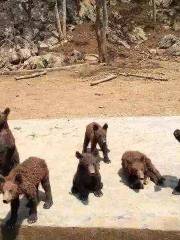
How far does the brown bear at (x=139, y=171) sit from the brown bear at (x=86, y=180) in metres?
0.61

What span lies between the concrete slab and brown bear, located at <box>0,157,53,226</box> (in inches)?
6.9

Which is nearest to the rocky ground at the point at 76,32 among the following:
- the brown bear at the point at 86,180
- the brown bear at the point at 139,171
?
the brown bear at the point at 139,171

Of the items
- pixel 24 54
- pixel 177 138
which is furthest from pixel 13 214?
pixel 24 54

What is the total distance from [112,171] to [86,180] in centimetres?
116

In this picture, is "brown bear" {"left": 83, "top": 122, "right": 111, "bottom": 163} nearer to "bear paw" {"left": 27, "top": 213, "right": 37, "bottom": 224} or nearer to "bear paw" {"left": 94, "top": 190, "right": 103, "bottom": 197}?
"bear paw" {"left": 94, "top": 190, "right": 103, "bottom": 197}

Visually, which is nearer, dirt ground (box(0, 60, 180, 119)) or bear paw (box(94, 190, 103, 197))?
bear paw (box(94, 190, 103, 197))

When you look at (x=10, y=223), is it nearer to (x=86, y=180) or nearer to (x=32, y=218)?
(x=32, y=218)

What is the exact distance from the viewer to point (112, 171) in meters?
9.17

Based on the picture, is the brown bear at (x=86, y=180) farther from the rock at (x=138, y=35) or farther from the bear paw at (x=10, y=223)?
the rock at (x=138, y=35)

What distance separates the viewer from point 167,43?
93.1ft

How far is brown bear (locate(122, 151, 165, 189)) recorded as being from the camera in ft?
27.3

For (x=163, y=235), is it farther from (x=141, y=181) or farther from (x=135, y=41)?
(x=135, y=41)

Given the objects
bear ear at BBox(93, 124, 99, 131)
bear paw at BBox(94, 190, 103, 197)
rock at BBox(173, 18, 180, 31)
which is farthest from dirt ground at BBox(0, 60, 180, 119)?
rock at BBox(173, 18, 180, 31)

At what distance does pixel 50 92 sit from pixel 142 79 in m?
A: 4.18
